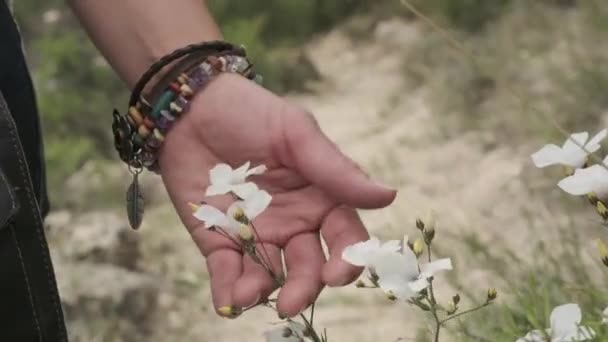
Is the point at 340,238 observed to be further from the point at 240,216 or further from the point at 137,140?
the point at 137,140

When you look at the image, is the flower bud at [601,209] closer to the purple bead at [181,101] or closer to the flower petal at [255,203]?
the flower petal at [255,203]

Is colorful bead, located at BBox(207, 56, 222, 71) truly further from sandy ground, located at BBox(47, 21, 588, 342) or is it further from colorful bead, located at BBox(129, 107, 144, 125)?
sandy ground, located at BBox(47, 21, 588, 342)

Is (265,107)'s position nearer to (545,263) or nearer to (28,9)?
(545,263)

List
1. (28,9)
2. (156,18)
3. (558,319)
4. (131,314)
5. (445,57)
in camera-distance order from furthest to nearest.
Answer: (28,9)
(445,57)
(131,314)
(156,18)
(558,319)

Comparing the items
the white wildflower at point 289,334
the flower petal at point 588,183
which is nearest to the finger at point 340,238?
the white wildflower at point 289,334

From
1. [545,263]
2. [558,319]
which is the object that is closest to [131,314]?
[545,263]

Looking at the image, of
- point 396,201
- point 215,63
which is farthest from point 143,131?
point 396,201

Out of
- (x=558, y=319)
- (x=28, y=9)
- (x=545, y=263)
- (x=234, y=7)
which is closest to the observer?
(x=558, y=319)

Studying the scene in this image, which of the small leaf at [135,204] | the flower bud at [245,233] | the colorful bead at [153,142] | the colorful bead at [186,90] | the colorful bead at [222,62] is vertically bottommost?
the small leaf at [135,204]
